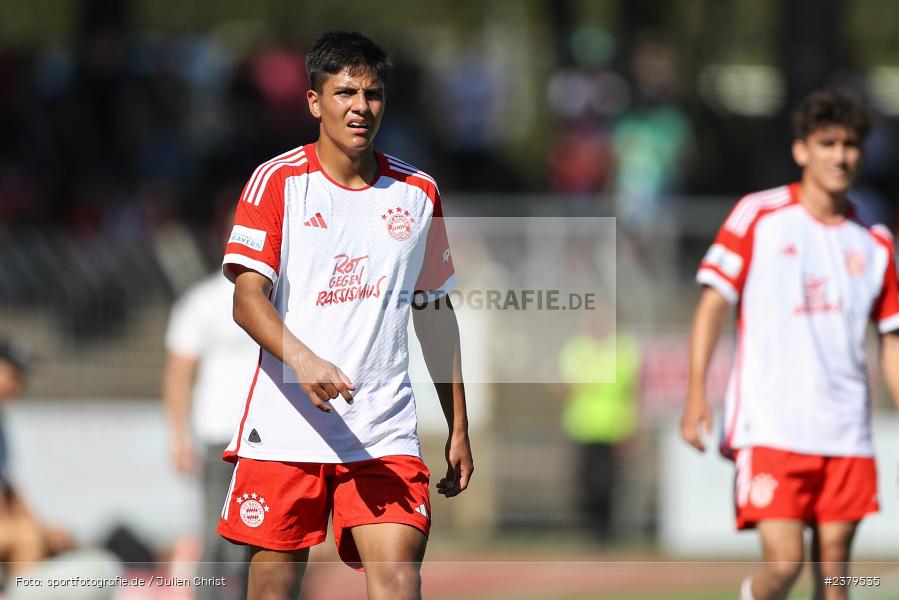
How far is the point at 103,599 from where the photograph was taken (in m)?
7.69

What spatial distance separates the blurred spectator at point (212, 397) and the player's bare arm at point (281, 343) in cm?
299

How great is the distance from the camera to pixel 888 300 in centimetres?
671

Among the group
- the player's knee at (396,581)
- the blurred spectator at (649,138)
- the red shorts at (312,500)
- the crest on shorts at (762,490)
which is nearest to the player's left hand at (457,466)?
the red shorts at (312,500)

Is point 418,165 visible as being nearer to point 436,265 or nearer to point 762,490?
point 762,490

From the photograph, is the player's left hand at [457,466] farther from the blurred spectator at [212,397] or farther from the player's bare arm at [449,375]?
the blurred spectator at [212,397]

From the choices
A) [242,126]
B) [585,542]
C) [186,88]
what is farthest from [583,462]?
[186,88]

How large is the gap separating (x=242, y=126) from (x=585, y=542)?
19.4ft

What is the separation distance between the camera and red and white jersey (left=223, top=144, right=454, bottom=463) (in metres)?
5.32

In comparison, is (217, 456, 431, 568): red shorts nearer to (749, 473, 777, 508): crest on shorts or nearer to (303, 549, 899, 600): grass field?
(749, 473, 777, 508): crest on shorts

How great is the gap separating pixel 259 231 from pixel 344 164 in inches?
16.3

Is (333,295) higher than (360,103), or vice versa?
(360,103)

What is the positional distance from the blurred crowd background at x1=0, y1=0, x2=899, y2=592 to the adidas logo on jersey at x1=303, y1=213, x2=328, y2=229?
8.04 meters

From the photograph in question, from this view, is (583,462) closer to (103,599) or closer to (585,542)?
(585,542)

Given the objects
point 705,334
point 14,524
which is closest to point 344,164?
point 705,334
